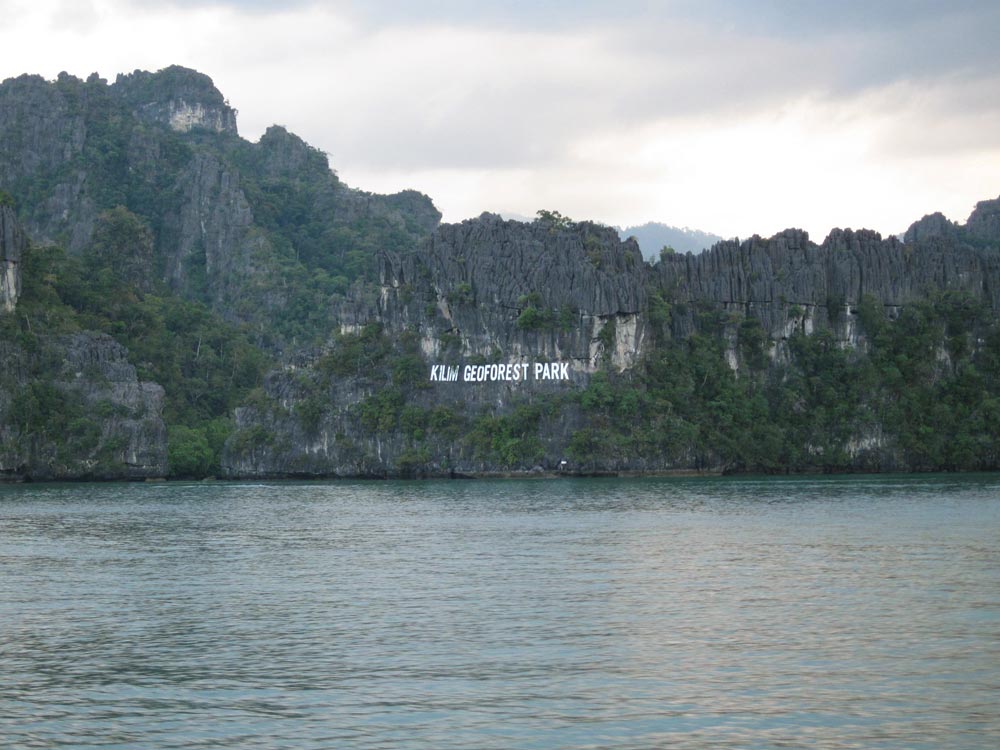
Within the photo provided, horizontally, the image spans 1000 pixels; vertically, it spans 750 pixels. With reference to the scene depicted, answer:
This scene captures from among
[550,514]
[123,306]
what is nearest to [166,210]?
[123,306]

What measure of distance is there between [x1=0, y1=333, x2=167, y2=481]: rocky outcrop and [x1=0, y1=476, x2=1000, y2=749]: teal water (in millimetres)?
50198

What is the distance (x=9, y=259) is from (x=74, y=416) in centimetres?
1543

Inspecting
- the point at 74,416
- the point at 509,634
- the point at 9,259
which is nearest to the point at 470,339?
the point at 74,416

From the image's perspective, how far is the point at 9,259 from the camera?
371ft

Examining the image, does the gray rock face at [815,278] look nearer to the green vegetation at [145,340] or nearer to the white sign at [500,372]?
the white sign at [500,372]

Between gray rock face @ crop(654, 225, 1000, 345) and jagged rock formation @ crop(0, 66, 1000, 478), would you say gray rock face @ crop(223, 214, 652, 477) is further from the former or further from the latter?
gray rock face @ crop(654, 225, 1000, 345)

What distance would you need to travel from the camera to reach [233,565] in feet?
142

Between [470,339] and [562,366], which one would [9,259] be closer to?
[470,339]

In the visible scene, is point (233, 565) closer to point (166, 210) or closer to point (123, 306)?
point (123, 306)

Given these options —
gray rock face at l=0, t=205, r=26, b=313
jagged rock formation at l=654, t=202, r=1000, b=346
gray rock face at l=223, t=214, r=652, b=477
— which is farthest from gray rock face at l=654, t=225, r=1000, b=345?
gray rock face at l=0, t=205, r=26, b=313

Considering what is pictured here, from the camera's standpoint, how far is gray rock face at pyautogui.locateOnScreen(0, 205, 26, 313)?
112000 millimetres

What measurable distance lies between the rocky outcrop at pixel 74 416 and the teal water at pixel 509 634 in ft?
165

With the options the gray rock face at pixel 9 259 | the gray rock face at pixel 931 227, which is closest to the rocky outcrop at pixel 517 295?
the gray rock face at pixel 9 259

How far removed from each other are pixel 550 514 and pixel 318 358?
202ft
